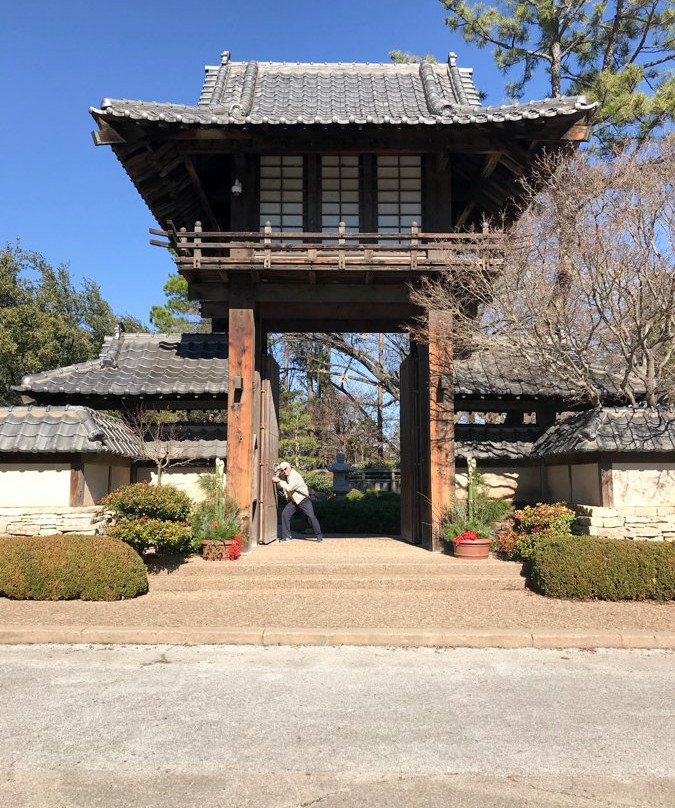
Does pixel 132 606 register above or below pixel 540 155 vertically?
below

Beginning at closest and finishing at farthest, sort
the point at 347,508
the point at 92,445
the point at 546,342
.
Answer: the point at 92,445
the point at 546,342
the point at 347,508

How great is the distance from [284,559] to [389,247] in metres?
5.57

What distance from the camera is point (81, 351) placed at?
985 inches

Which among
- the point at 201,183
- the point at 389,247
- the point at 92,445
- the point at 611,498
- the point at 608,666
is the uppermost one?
the point at 201,183

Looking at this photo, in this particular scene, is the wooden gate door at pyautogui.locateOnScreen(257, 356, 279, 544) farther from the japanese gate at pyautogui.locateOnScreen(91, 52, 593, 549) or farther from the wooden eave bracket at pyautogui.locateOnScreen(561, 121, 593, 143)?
the wooden eave bracket at pyautogui.locateOnScreen(561, 121, 593, 143)

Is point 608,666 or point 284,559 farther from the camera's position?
point 284,559

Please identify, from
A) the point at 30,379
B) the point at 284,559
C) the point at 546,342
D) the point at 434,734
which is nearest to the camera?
the point at 434,734

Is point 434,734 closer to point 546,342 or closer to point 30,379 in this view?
point 546,342

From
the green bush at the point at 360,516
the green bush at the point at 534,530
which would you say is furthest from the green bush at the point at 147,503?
the green bush at the point at 360,516

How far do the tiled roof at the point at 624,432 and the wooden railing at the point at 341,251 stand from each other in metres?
3.22

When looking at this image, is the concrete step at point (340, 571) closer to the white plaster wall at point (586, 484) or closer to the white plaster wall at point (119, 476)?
the white plaster wall at point (586, 484)

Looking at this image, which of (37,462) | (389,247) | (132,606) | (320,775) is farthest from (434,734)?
(389,247)

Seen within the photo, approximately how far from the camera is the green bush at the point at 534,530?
9.73m

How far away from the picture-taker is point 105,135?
1034 cm
